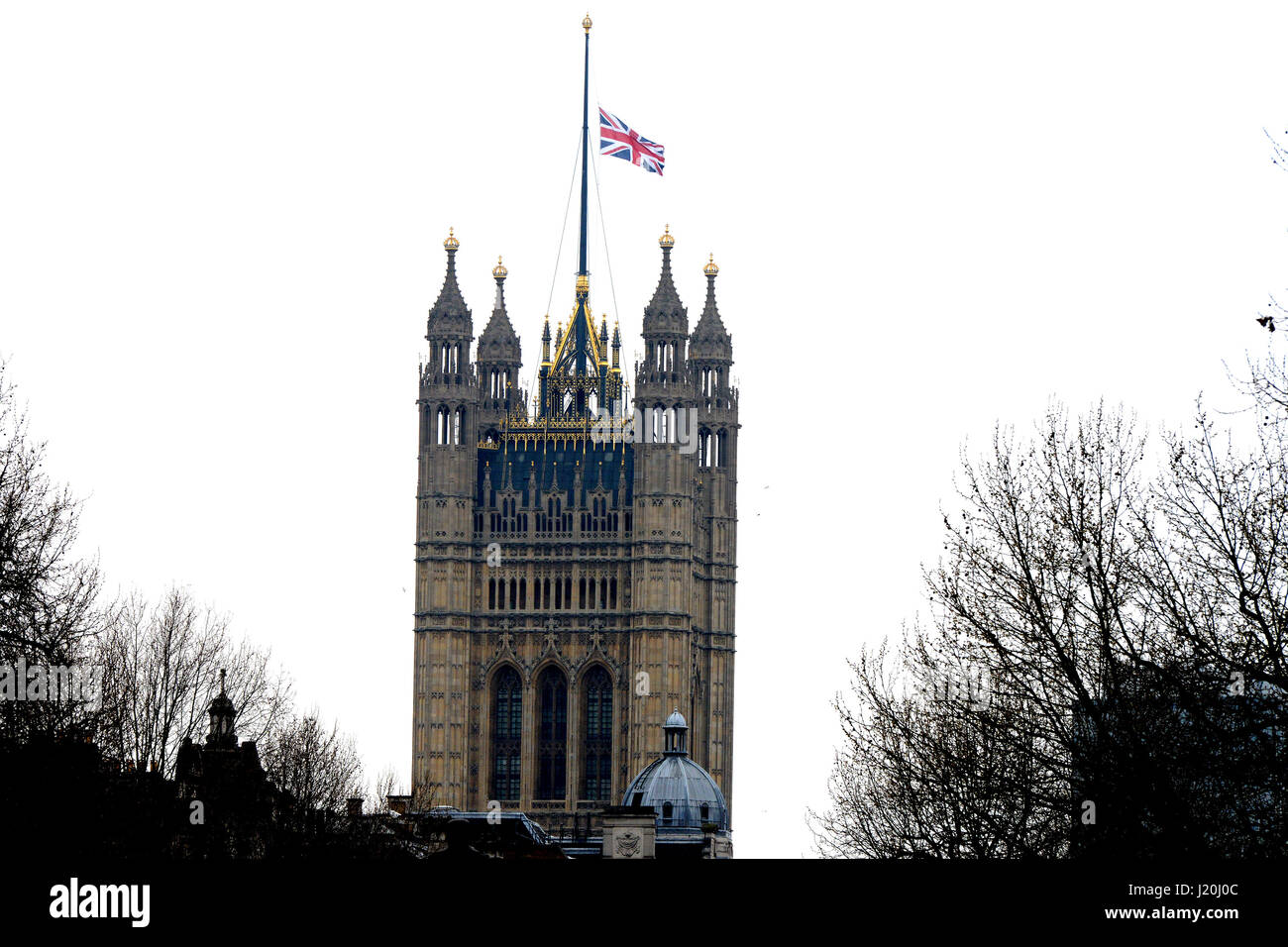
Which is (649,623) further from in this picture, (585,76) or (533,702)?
(585,76)

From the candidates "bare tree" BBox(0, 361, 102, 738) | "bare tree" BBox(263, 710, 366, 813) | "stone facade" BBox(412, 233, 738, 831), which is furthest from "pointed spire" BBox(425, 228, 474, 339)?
"bare tree" BBox(0, 361, 102, 738)

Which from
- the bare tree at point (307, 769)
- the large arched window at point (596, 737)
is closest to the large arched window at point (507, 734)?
the large arched window at point (596, 737)

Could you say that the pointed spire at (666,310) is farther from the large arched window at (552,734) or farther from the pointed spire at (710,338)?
the large arched window at (552,734)

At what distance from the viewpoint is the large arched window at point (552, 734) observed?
176 metres

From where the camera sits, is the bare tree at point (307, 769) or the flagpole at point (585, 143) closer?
the bare tree at point (307, 769)

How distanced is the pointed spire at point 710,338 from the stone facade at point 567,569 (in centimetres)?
8

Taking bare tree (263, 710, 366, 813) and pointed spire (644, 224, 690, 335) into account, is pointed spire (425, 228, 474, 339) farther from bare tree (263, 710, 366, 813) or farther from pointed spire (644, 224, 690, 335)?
bare tree (263, 710, 366, 813)

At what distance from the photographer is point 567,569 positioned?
7077 inches

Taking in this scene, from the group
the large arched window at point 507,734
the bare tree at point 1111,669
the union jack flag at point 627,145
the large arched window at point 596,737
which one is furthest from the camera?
the large arched window at point 507,734

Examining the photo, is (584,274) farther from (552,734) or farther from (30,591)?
(30,591)

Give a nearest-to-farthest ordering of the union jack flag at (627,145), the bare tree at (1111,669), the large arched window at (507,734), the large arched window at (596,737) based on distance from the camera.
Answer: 1. the bare tree at (1111,669)
2. the union jack flag at (627,145)
3. the large arched window at (596,737)
4. the large arched window at (507,734)

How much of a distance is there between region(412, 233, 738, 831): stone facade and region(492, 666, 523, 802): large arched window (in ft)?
0.43

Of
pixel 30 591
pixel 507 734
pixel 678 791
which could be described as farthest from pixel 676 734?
pixel 30 591
